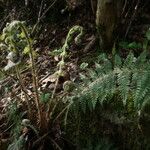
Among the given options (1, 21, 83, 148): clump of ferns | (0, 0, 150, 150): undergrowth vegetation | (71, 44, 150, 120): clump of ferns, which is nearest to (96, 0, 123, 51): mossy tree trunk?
(0, 0, 150, 150): undergrowth vegetation

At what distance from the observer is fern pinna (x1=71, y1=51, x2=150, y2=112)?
8.88ft

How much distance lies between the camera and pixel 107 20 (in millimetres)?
4023

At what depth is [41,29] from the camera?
4938 millimetres

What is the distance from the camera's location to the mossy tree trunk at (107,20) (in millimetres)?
3969

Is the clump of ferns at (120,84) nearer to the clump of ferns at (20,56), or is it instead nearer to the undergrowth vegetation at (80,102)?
the undergrowth vegetation at (80,102)

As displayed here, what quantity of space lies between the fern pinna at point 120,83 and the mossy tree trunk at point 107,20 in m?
0.89

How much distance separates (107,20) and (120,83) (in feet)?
4.44

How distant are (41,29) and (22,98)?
Result: 155 centimetres

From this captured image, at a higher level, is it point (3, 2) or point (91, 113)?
point (3, 2)

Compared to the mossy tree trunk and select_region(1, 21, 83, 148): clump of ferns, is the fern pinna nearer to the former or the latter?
select_region(1, 21, 83, 148): clump of ferns

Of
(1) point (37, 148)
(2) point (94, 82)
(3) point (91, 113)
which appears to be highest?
(2) point (94, 82)

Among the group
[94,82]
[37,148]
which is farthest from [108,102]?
[37,148]

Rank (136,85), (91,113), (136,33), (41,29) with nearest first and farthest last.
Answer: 1. (136,85)
2. (91,113)
3. (136,33)
4. (41,29)

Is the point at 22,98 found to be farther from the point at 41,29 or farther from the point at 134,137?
the point at 41,29
